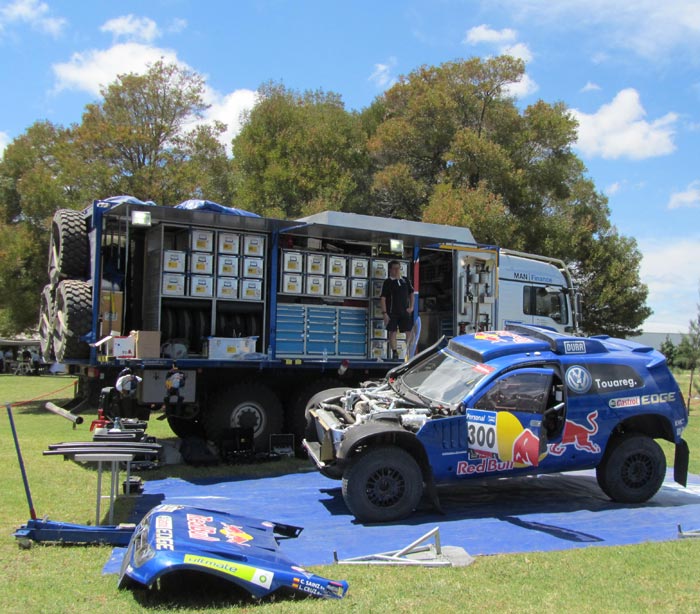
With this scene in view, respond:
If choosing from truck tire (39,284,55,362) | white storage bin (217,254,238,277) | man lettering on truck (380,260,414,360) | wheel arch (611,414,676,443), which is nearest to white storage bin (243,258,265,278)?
white storage bin (217,254,238,277)

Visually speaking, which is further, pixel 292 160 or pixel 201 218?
pixel 292 160

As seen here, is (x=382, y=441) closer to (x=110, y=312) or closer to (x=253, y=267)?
(x=253, y=267)

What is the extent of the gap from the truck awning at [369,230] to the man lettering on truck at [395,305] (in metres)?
0.59

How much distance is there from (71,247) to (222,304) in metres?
2.35

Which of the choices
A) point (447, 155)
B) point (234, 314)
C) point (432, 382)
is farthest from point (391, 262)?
point (447, 155)

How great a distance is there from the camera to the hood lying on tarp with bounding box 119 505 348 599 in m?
4.33

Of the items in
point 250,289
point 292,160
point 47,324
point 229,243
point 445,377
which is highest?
point 292,160

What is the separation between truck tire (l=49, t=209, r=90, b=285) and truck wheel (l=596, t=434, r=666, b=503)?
7447 mm

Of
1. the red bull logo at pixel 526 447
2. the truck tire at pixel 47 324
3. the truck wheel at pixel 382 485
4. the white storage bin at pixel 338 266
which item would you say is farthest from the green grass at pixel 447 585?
the white storage bin at pixel 338 266

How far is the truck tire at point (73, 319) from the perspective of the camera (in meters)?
9.45

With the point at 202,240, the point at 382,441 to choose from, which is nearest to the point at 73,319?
the point at 202,240

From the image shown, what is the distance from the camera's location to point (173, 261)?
33.5ft

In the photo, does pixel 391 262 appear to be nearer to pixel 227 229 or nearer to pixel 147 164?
pixel 227 229

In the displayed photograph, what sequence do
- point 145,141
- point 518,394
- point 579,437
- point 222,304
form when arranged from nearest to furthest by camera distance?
point 518,394 → point 579,437 → point 222,304 → point 145,141
